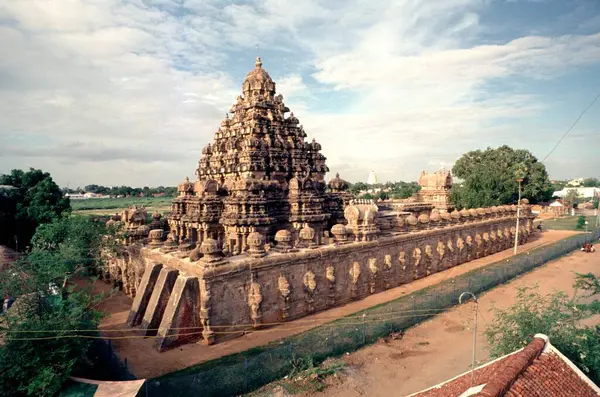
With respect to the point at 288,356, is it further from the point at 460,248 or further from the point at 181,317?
the point at 460,248

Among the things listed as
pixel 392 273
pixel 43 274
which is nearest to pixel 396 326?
pixel 392 273

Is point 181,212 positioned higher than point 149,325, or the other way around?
point 181,212

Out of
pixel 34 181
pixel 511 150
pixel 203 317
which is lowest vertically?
pixel 203 317

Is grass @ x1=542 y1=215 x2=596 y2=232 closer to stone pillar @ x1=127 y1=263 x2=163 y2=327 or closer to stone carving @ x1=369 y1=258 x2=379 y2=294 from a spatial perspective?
stone carving @ x1=369 y1=258 x2=379 y2=294

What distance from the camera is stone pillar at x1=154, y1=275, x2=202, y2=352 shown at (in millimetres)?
11375

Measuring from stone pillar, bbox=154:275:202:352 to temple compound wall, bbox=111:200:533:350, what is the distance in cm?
3

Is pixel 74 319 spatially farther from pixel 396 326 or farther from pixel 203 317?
pixel 396 326

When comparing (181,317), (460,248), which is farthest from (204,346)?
(460,248)

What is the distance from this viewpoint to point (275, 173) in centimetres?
2170

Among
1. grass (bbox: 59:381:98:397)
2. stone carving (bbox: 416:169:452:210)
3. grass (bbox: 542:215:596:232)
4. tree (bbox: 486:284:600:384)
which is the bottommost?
grass (bbox: 59:381:98:397)

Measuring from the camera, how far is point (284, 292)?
13.0m

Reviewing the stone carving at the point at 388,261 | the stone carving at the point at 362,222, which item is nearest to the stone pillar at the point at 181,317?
the stone carving at the point at 362,222

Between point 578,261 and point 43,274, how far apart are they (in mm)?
29892

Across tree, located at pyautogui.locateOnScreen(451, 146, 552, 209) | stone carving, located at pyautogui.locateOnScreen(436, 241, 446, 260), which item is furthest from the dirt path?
tree, located at pyautogui.locateOnScreen(451, 146, 552, 209)
